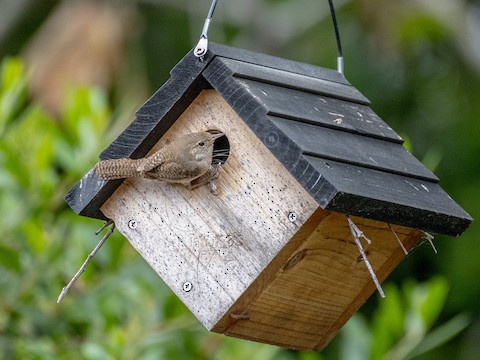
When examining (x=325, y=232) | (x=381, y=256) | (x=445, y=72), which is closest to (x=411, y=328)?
(x=381, y=256)

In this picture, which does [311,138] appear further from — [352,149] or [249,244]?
[249,244]

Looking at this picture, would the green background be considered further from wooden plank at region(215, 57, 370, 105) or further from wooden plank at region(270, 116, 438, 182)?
wooden plank at region(270, 116, 438, 182)

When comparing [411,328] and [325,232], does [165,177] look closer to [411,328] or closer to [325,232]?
[325,232]

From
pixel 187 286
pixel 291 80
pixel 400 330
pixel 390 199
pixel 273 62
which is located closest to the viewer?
pixel 390 199

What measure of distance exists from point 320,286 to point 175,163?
547 millimetres

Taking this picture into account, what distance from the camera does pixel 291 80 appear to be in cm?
331

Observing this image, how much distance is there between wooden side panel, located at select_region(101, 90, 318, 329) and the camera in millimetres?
3047

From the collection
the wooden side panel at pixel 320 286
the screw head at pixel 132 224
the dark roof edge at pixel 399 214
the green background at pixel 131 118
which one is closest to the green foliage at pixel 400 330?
the green background at pixel 131 118

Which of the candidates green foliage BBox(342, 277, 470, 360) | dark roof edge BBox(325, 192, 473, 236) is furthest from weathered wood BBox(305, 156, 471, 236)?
green foliage BBox(342, 277, 470, 360)

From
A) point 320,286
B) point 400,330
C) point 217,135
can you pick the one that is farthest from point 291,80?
point 400,330

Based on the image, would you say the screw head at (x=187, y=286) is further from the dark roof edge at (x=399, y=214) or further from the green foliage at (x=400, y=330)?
the green foliage at (x=400, y=330)

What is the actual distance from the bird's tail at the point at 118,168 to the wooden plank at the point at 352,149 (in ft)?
1.49

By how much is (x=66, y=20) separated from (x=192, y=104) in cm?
474

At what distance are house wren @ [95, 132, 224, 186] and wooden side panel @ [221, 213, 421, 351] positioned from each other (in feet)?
1.23
